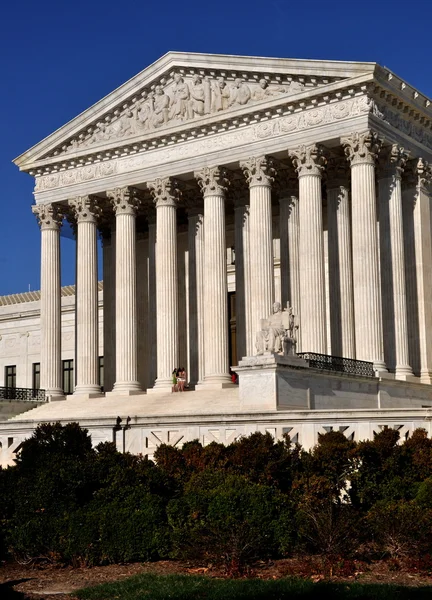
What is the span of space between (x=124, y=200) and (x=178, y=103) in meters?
5.96

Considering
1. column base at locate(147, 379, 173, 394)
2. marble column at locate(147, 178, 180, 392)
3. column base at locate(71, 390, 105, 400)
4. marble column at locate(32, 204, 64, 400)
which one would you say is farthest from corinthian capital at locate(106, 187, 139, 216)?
column base at locate(71, 390, 105, 400)

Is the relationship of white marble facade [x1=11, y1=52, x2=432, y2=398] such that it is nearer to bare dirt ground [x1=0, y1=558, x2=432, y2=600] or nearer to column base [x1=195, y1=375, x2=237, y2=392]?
column base [x1=195, y1=375, x2=237, y2=392]

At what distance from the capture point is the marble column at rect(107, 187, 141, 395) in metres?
50.7

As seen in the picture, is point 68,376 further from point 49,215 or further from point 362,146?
point 362,146

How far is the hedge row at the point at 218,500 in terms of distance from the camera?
16266 millimetres

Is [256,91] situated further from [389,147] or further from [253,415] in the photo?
[253,415]

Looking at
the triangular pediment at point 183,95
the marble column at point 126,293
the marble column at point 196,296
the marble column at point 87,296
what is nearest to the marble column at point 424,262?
the triangular pediment at point 183,95

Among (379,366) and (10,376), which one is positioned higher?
(10,376)

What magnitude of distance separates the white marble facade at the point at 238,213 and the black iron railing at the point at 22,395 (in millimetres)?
806

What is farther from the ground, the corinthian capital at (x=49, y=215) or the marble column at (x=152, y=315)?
the corinthian capital at (x=49, y=215)

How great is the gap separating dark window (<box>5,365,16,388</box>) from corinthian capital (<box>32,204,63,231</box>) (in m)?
18.9

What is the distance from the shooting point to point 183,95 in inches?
1977

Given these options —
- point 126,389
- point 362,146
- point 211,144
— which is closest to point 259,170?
point 211,144

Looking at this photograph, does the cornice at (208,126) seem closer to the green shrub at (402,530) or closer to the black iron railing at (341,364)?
the black iron railing at (341,364)
